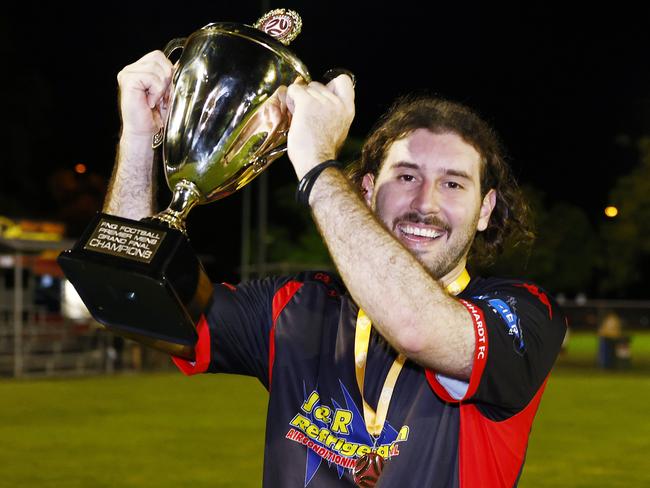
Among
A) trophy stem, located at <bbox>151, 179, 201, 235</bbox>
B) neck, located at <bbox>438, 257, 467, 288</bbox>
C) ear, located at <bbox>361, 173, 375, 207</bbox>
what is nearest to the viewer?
trophy stem, located at <bbox>151, 179, 201, 235</bbox>

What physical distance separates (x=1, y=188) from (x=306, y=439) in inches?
1525

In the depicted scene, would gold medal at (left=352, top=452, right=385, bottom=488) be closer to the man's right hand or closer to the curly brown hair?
the curly brown hair

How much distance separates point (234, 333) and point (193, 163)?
0.61 metres

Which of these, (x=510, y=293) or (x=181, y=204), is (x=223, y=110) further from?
(x=510, y=293)

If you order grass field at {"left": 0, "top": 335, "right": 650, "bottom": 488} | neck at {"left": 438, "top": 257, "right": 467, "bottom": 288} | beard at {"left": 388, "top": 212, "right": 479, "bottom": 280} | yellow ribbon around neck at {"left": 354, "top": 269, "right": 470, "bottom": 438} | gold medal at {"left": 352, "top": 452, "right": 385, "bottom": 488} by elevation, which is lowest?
grass field at {"left": 0, "top": 335, "right": 650, "bottom": 488}

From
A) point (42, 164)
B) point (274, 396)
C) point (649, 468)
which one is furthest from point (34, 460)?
point (42, 164)

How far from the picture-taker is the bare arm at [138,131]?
254cm

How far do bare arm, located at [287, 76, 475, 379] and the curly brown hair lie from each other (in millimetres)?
490

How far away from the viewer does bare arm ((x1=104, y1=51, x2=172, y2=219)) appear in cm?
254

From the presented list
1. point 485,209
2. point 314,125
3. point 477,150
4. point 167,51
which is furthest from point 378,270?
point 167,51

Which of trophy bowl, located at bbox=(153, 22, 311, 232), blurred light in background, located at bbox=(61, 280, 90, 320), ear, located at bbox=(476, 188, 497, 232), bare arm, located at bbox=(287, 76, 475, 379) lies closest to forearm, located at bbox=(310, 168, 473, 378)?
bare arm, located at bbox=(287, 76, 475, 379)

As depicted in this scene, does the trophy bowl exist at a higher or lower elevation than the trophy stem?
higher

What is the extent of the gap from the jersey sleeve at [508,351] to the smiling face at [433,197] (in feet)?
0.52

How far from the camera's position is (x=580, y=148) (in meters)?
67.8
